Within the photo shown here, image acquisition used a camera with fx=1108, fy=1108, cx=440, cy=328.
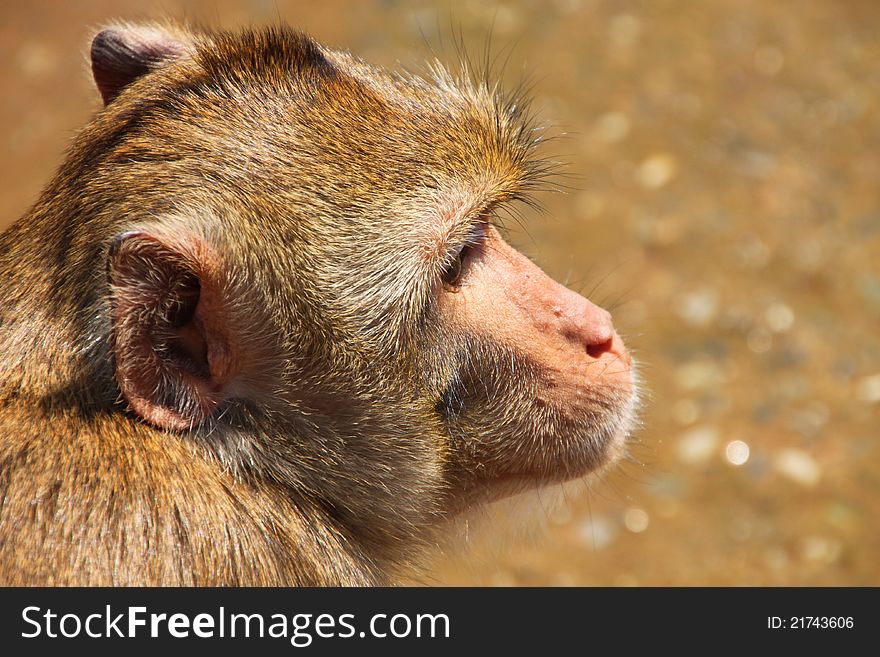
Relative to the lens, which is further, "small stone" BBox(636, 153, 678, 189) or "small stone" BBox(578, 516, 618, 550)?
"small stone" BBox(636, 153, 678, 189)

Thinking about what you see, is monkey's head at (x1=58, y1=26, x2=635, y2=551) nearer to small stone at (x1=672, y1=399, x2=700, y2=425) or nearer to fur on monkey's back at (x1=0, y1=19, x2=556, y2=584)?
fur on monkey's back at (x1=0, y1=19, x2=556, y2=584)

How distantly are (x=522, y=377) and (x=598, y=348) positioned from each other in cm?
23

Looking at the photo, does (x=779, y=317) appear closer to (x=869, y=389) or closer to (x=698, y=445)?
(x=869, y=389)

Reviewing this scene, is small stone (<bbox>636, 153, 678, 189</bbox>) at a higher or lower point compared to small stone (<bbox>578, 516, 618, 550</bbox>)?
higher

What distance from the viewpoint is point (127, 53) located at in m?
2.96

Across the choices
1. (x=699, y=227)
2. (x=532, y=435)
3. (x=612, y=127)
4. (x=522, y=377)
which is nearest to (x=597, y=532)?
(x=699, y=227)

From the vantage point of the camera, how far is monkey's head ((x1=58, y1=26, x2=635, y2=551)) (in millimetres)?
2277

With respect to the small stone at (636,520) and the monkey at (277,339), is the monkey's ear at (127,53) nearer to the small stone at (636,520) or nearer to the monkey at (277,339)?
Result: the monkey at (277,339)

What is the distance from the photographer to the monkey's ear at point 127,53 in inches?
114

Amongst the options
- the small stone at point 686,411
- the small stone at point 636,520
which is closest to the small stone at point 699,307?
the small stone at point 686,411

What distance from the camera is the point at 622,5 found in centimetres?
783

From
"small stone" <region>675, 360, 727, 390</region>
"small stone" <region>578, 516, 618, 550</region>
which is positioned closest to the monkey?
"small stone" <region>578, 516, 618, 550</region>

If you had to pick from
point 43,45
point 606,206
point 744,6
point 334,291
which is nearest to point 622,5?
point 744,6

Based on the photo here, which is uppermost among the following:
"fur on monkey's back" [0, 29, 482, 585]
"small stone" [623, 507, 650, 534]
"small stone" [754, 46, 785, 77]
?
"small stone" [754, 46, 785, 77]
